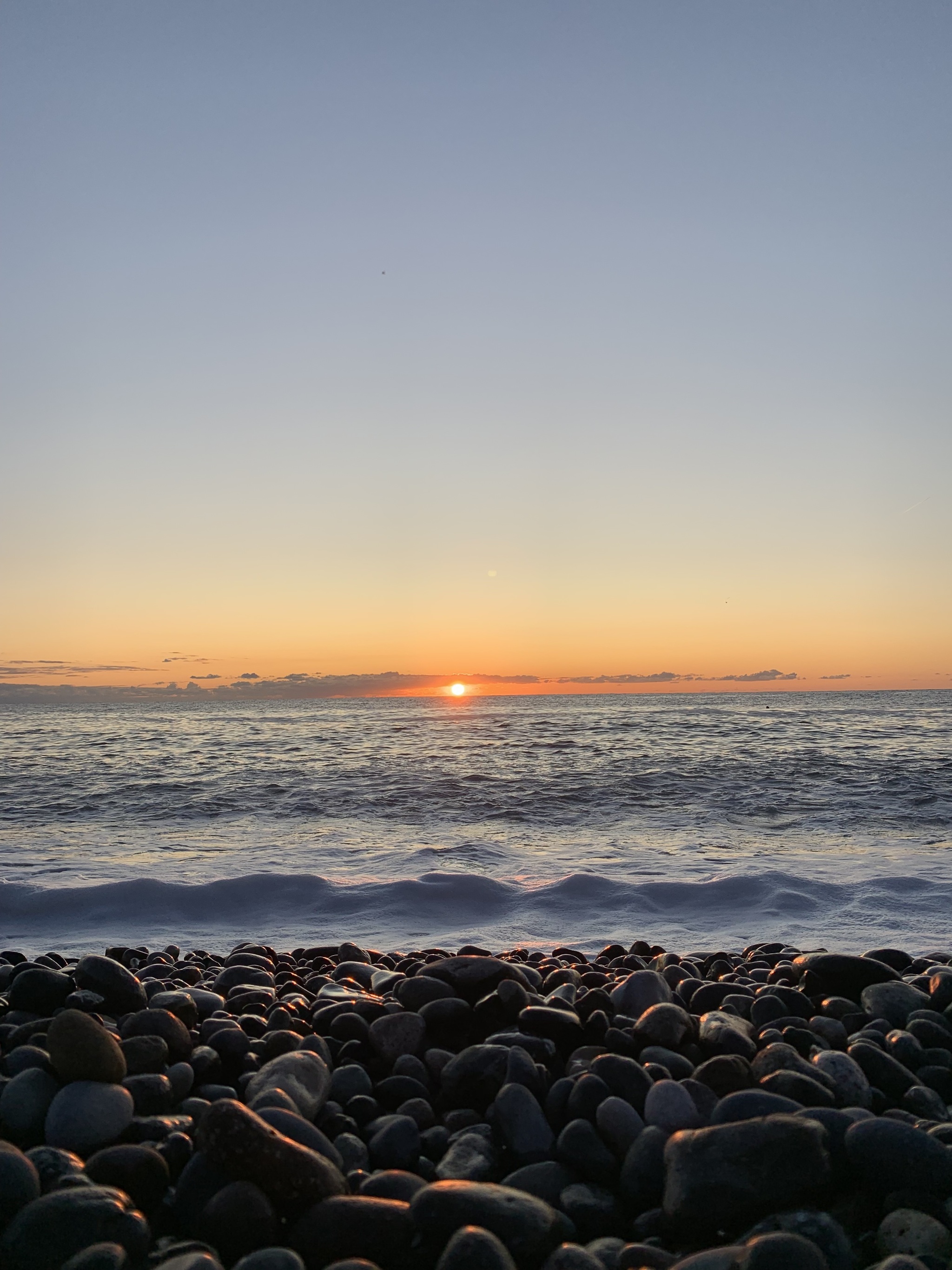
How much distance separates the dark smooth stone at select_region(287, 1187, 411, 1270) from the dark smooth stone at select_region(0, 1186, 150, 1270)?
0.36 meters

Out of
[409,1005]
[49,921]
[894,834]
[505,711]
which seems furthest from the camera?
[505,711]

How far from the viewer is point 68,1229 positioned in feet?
5.94

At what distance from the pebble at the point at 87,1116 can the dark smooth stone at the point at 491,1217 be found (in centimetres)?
96

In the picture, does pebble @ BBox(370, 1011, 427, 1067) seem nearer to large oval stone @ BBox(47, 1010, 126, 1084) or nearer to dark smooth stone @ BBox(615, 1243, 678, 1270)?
large oval stone @ BBox(47, 1010, 126, 1084)

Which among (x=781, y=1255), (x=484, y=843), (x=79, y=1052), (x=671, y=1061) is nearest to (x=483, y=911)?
(x=484, y=843)

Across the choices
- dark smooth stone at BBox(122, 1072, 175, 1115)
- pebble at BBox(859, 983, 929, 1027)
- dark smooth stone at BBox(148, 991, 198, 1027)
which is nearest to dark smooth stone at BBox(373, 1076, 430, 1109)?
dark smooth stone at BBox(122, 1072, 175, 1115)

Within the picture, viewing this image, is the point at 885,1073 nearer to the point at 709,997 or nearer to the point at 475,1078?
the point at 709,997

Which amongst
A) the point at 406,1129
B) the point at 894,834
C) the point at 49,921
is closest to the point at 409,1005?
the point at 406,1129

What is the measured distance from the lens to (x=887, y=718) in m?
33.3

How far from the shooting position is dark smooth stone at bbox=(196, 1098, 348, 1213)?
1.93 m

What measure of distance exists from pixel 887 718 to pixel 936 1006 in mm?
33586

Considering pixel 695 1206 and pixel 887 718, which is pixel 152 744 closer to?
pixel 695 1206

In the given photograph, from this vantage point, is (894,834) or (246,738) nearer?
(894,834)

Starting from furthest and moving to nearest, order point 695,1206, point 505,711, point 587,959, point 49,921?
point 505,711, point 49,921, point 587,959, point 695,1206
